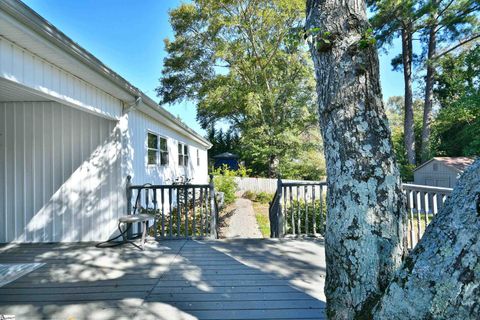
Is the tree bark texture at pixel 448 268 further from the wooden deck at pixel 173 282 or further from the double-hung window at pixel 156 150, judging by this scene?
the double-hung window at pixel 156 150

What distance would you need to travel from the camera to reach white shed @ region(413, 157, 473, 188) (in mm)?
12078

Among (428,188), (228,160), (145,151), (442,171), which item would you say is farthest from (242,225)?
(228,160)

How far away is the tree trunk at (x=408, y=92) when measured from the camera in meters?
17.0

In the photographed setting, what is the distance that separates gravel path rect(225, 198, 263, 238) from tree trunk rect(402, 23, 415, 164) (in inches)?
463

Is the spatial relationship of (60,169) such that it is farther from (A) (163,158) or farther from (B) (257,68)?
(B) (257,68)

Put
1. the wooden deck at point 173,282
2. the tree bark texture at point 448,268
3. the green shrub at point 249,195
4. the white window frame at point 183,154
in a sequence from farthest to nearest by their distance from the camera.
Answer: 1. the green shrub at point 249,195
2. the white window frame at point 183,154
3. the wooden deck at point 173,282
4. the tree bark texture at point 448,268

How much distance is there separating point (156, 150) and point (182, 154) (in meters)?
3.44

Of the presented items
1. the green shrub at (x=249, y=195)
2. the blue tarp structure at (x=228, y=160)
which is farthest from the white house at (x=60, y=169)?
the blue tarp structure at (x=228, y=160)

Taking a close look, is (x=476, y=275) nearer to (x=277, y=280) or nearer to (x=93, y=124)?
(x=277, y=280)

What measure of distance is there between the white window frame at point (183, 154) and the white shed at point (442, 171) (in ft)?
36.7

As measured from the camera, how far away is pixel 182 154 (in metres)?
10.7

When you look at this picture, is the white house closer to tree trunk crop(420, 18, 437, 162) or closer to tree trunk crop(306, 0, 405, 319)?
tree trunk crop(306, 0, 405, 319)

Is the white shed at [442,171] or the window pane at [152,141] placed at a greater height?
the window pane at [152,141]

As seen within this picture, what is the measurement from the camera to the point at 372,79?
1.59 m
